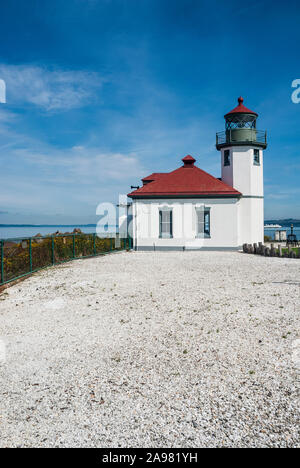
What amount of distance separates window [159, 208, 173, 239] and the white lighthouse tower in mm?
4611

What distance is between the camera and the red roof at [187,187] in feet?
71.6

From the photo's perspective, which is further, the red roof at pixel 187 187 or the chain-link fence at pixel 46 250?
the red roof at pixel 187 187

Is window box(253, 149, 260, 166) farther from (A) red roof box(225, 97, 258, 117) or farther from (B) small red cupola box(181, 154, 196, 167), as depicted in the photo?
(B) small red cupola box(181, 154, 196, 167)

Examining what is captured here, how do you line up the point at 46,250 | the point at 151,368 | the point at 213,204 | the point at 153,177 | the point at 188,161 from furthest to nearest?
the point at 153,177 < the point at 188,161 < the point at 213,204 < the point at 46,250 < the point at 151,368

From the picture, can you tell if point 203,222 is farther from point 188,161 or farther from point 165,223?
point 188,161

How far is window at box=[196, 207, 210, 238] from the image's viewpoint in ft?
72.4

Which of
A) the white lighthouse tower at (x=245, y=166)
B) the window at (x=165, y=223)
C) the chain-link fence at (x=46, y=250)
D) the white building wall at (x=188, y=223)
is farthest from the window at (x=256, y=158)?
the chain-link fence at (x=46, y=250)

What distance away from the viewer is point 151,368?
480cm

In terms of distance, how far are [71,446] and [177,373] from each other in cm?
181

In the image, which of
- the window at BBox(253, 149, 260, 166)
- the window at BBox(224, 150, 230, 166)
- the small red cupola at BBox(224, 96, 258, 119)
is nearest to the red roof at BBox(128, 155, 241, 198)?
the window at BBox(224, 150, 230, 166)

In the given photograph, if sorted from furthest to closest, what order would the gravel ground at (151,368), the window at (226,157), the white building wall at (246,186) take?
1. the window at (226,157)
2. the white building wall at (246,186)
3. the gravel ground at (151,368)

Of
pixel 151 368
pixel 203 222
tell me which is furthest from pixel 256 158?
pixel 151 368

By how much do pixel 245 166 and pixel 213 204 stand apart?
358 centimetres

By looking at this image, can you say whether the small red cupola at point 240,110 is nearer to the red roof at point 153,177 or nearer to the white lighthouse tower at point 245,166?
the white lighthouse tower at point 245,166
